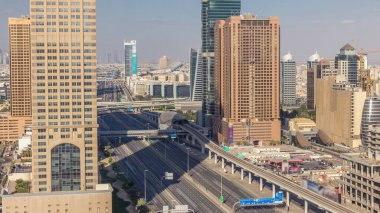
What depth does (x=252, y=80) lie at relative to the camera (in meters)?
142

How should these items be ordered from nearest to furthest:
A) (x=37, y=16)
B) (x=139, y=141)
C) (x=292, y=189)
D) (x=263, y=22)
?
(x=37, y=16) < (x=292, y=189) < (x=263, y=22) < (x=139, y=141)

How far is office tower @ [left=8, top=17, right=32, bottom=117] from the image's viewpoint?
152750mm

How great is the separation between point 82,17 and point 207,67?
92714 mm

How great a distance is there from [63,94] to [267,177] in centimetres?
3557

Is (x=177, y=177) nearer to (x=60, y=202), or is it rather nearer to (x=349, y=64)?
(x=60, y=202)

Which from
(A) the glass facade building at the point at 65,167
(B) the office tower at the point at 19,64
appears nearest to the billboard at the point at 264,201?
(A) the glass facade building at the point at 65,167

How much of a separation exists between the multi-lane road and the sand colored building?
17807 mm

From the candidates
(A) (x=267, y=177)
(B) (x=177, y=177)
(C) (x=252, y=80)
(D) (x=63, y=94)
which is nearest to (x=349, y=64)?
(C) (x=252, y=80)

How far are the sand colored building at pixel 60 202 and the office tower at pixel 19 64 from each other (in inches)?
3440

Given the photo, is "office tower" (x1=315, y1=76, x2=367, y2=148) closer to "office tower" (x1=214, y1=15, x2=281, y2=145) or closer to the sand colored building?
"office tower" (x1=214, y1=15, x2=281, y2=145)

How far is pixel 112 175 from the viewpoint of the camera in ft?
366

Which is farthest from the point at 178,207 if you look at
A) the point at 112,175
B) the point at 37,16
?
the point at 112,175

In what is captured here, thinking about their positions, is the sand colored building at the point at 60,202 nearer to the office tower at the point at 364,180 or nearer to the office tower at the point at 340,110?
the office tower at the point at 364,180

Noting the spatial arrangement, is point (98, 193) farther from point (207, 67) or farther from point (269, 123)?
point (207, 67)
